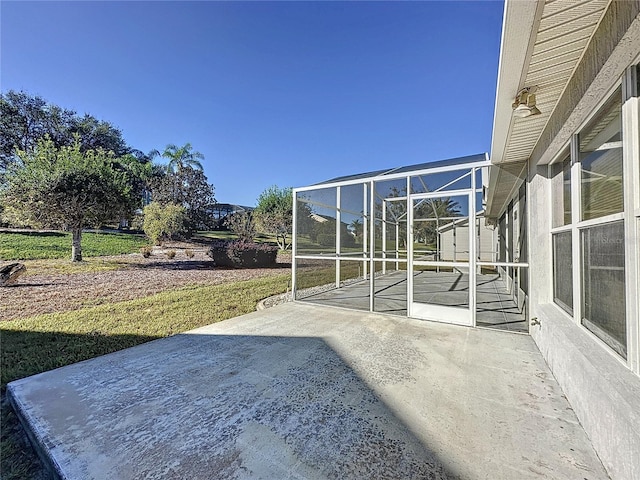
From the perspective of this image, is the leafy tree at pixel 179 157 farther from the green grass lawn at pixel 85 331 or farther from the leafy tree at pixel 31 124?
the green grass lawn at pixel 85 331

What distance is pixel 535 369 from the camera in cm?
278

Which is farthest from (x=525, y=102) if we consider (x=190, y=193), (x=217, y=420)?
(x=190, y=193)

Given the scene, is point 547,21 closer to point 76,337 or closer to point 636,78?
point 636,78

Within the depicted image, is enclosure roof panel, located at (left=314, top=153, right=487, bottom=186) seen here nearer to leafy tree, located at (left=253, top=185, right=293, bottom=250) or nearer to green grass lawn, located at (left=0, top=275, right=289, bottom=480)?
green grass lawn, located at (left=0, top=275, right=289, bottom=480)

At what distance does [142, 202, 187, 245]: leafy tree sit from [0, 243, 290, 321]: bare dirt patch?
92 centimetres

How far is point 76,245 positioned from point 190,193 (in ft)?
24.3

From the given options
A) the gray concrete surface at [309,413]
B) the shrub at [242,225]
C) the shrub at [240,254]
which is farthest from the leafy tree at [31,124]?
the gray concrete surface at [309,413]

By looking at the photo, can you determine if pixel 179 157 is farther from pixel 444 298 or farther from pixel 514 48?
pixel 514 48

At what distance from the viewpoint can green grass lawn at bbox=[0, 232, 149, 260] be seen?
5762 millimetres

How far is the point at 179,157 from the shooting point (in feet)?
51.2

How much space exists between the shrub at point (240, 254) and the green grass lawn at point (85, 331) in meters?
3.86

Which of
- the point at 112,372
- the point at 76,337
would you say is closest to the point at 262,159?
the point at 76,337

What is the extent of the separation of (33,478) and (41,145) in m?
8.23

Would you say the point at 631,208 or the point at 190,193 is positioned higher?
the point at 190,193
